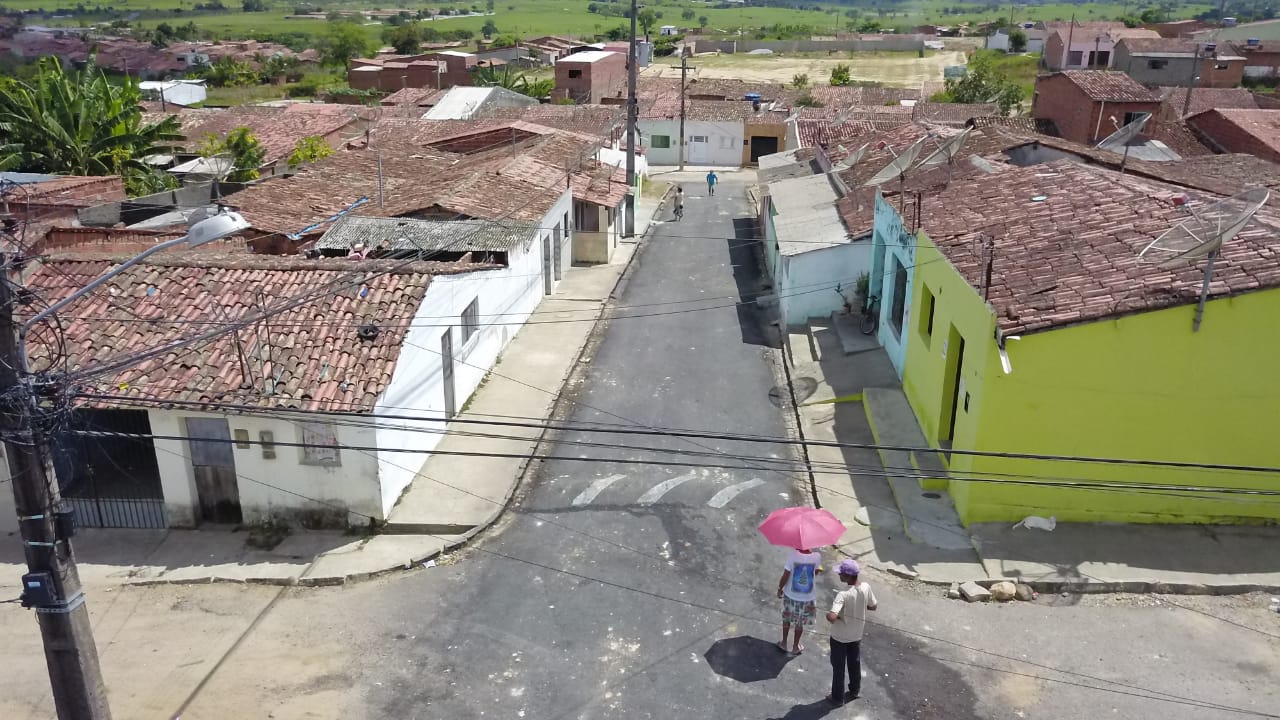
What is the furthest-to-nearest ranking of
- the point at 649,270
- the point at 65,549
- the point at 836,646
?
the point at 649,270
the point at 836,646
the point at 65,549

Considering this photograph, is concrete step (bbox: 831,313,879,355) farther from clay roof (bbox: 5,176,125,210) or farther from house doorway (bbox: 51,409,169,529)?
clay roof (bbox: 5,176,125,210)

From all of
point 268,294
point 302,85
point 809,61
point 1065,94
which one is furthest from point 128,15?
point 268,294

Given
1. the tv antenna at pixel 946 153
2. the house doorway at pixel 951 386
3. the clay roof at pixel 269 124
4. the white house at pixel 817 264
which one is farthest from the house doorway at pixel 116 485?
the clay roof at pixel 269 124

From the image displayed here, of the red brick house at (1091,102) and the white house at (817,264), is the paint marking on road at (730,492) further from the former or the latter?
the red brick house at (1091,102)

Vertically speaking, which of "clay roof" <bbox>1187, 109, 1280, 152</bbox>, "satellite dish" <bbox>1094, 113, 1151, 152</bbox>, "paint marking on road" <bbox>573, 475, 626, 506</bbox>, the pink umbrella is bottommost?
"paint marking on road" <bbox>573, 475, 626, 506</bbox>

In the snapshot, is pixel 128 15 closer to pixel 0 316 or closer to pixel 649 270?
pixel 649 270

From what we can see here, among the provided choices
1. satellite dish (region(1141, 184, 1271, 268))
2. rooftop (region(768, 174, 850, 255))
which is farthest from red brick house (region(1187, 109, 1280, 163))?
satellite dish (region(1141, 184, 1271, 268))
